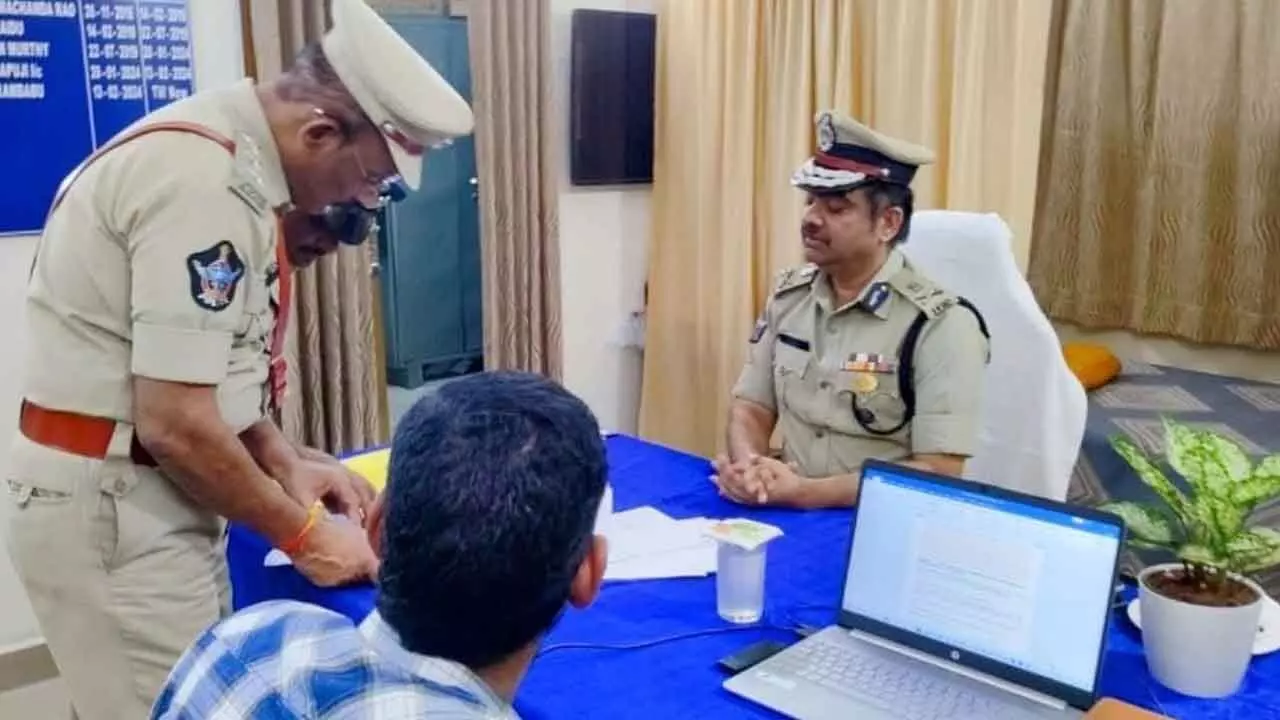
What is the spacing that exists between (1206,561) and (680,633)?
0.65 m

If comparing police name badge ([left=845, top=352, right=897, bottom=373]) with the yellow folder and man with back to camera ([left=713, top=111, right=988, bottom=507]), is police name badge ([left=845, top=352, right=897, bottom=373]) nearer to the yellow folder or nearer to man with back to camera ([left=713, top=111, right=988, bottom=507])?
man with back to camera ([left=713, top=111, right=988, bottom=507])

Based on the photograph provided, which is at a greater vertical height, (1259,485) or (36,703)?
(1259,485)

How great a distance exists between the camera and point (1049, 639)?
50.5 inches

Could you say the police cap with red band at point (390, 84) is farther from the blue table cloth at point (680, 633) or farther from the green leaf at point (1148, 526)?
the green leaf at point (1148, 526)

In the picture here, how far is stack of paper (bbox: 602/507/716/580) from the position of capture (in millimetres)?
1646

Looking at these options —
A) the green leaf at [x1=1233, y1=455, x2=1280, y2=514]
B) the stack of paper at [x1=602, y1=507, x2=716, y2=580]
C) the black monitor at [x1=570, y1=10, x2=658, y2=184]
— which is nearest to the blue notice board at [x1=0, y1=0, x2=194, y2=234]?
the black monitor at [x1=570, y1=10, x2=658, y2=184]

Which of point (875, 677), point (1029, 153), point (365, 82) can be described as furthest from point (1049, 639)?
point (1029, 153)

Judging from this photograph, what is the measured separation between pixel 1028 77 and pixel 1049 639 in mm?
2205

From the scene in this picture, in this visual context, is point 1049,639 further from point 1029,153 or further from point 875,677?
point 1029,153

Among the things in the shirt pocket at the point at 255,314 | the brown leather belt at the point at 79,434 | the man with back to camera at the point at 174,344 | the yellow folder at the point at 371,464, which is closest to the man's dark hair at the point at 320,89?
the man with back to camera at the point at 174,344

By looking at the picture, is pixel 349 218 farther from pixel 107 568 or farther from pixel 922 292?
pixel 922 292

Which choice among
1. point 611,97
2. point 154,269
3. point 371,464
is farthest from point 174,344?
point 611,97

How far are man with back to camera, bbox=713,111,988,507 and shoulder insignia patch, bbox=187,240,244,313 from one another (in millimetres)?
973

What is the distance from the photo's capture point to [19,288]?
9.12 feet
